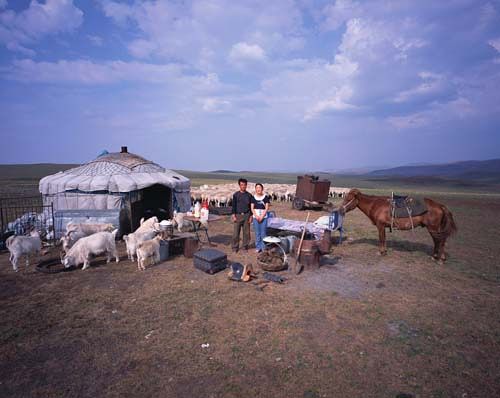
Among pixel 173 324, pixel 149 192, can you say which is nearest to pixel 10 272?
pixel 173 324

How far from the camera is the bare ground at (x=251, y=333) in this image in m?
3.46

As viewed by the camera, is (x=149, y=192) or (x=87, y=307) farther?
(x=149, y=192)

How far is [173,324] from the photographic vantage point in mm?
4781

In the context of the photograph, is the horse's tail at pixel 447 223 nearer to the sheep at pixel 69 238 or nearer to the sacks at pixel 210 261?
the sacks at pixel 210 261

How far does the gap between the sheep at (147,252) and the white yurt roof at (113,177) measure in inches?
183

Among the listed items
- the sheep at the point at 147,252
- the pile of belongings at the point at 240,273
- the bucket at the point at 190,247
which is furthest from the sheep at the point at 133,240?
the pile of belongings at the point at 240,273

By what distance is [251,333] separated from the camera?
178 inches

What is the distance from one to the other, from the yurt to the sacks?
4892 mm

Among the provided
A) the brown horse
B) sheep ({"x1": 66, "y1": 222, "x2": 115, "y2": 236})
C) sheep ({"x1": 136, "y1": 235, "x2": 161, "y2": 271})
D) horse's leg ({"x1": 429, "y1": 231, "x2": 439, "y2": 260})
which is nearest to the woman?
the brown horse

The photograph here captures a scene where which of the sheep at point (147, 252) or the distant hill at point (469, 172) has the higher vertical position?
the distant hill at point (469, 172)

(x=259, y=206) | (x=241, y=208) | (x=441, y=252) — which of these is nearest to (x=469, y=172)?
(x=441, y=252)

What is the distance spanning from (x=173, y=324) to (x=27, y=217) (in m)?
10.9

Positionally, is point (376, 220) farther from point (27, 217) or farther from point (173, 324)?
point (27, 217)

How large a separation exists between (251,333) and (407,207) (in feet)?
20.0
